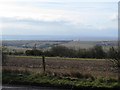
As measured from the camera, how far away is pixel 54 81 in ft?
39.0

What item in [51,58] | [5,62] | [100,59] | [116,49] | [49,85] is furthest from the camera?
[51,58]

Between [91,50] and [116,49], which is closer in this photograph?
[116,49]

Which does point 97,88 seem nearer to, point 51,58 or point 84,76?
point 84,76

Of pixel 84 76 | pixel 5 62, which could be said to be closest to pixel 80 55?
pixel 5 62

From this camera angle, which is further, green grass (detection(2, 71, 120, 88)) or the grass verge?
green grass (detection(2, 71, 120, 88))

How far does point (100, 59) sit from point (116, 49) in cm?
1052

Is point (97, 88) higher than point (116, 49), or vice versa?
A: point (116, 49)

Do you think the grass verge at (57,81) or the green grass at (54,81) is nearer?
the grass verge at (57,81)

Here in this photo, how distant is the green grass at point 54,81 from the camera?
11180mm

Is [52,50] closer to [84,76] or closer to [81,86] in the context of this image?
[84,76]

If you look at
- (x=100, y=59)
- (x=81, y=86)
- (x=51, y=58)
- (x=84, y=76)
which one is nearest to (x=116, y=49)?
(x=84, y=76)

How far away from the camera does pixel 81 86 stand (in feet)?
36.1

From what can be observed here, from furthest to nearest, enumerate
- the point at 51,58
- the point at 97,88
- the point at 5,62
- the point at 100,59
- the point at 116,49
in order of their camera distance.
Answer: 1. the point at 51,58
2. the point at 100,59
3. the point at 5,62
4. the point at 116,49
5. the point at 97,88

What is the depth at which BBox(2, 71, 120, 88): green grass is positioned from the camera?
11180 mm
